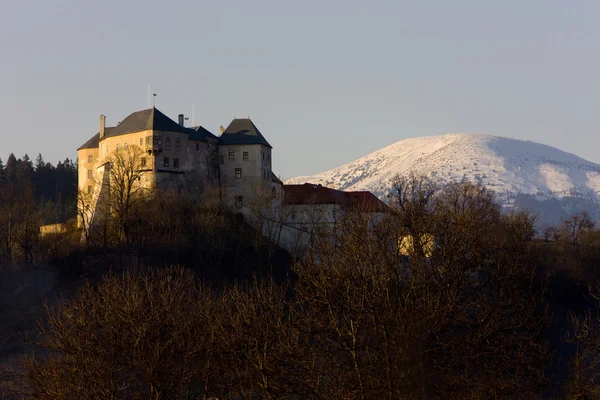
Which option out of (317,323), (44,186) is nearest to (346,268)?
(317,323)

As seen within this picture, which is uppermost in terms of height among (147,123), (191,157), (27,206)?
(147,123)

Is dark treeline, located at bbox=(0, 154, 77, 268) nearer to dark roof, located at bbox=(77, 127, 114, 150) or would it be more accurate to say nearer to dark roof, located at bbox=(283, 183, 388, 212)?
dark roof, located at bbox=(77, 127, 114, 150)

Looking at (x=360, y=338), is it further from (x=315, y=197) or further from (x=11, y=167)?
(x=11, y=167)

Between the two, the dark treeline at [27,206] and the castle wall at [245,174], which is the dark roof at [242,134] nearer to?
the castle wall at [245,174]

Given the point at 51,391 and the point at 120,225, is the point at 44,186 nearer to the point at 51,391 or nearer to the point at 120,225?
the point at 120,225

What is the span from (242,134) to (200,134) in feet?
16.0

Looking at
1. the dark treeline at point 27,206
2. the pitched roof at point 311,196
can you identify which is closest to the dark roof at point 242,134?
the pitched roof at point 311,196

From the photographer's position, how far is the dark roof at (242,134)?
330 feet

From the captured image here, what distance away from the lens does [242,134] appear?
10131 centimetres

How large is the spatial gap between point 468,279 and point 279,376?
973 centimetres

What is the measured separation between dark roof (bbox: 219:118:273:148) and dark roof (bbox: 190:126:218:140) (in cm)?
145

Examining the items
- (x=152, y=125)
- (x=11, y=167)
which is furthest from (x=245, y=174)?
(x=11, y=167)

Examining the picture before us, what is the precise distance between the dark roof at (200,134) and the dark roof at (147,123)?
914 millimetres

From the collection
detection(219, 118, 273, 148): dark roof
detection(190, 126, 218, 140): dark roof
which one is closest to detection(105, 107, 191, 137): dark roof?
detection(190, 126, 218, 140): dark roof
